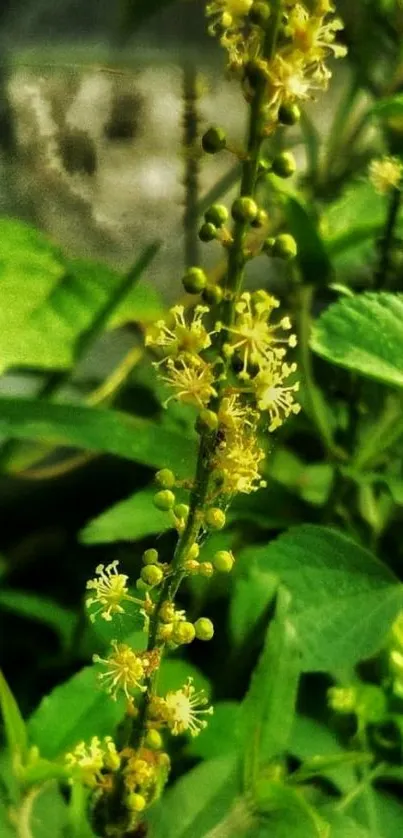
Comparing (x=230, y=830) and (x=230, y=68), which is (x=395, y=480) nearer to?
(x=230, y=830)

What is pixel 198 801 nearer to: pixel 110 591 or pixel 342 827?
pixel 342 827

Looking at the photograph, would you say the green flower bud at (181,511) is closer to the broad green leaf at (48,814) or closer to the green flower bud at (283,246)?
the green flower bud at (283,246)

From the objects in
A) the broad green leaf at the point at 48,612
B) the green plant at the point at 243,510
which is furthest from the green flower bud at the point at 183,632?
the broad green leaf at the point at 48,612

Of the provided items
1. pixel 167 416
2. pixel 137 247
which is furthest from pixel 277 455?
pixel 137 247

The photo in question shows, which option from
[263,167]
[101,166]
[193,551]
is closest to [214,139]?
[263,167]

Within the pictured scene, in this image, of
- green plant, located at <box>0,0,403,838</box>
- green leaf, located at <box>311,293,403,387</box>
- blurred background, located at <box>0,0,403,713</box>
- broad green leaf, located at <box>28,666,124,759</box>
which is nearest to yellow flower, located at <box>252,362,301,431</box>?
green plant, located at <box>0,0,403,838</box>

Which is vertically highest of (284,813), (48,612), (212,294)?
(212,294)

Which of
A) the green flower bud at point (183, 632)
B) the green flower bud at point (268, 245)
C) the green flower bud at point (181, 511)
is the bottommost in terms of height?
the green flower bud at point (183, 632)
